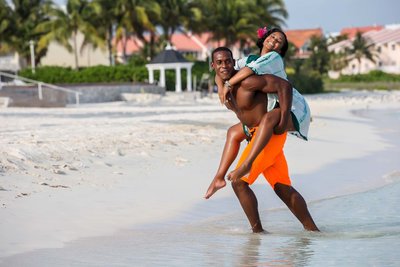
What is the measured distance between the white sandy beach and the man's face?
1513 mm

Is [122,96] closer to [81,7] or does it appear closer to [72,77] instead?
[72,77]

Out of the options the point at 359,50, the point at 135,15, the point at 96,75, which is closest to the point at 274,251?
the point at 96,75

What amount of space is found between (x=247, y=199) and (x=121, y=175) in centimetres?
298

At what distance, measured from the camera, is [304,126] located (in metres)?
5.01

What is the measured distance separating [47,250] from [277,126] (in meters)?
1.68

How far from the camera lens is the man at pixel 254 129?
4.77m

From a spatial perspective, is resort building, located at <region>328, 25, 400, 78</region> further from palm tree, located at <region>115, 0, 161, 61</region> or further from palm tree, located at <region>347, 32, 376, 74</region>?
palm tree, located at <region>115, 0, 161, 61</region>

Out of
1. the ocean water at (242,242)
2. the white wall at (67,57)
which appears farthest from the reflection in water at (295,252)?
the white wall at (67,57)

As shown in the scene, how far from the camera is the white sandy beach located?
568 cm

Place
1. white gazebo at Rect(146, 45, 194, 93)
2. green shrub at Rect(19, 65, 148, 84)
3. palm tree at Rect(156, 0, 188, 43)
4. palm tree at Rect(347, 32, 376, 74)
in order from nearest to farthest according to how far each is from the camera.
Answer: white gazebo at Rect(146, 45, 194, 93)
green shrub at Rect(19, 65, 148, 84)
palm tree at Rect(156, 0, 188, 43)
palm tree at Rect(347, 32, 376, 74)

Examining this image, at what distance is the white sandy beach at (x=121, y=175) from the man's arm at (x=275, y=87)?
4.95 feet

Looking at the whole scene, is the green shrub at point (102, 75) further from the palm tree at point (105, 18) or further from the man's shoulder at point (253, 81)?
the man's shoulder at point (253, 81)

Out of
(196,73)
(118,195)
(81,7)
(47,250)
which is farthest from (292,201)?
(81,7)

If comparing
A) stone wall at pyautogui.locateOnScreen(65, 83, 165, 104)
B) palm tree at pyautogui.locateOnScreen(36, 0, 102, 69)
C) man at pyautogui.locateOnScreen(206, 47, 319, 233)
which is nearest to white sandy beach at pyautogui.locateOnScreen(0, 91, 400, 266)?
man at pyautogui.locateOnScreen(206, 47, 319, 233)
